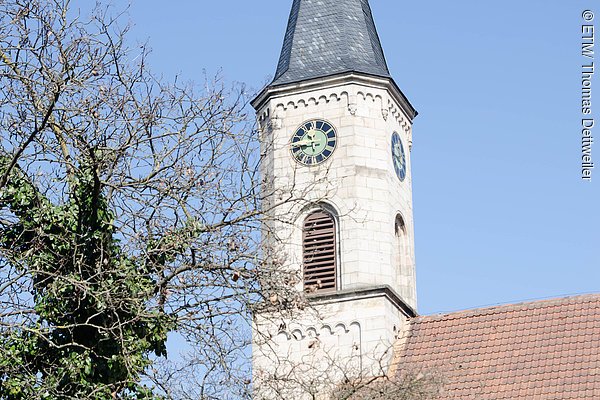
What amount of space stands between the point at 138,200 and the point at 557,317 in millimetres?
14718

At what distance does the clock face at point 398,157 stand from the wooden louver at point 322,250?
6.74 ft

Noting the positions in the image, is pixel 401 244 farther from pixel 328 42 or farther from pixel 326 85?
pixel 328 42

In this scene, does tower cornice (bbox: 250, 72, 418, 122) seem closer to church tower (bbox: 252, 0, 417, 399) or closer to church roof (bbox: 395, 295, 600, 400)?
church tower (bbox: 252, 0, 417, 399)

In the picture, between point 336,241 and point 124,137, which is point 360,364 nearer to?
point 336,241

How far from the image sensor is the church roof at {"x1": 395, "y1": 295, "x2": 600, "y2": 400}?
873 inches

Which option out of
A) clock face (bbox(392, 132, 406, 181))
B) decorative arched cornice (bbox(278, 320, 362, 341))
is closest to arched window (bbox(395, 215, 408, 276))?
clock face (bbox(392, 132, 406, 181))

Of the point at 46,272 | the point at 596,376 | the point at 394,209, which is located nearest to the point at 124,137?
the point at 46,272

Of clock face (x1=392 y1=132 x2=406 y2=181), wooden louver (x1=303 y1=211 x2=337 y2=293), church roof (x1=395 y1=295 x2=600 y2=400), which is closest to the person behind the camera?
church roof (x1=395 y1=295 x2=600 y2=400)

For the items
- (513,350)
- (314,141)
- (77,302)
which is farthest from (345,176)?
(77,302)

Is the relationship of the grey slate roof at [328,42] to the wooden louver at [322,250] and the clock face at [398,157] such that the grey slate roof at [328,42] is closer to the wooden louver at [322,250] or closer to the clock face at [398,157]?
the clock face at [398,157]

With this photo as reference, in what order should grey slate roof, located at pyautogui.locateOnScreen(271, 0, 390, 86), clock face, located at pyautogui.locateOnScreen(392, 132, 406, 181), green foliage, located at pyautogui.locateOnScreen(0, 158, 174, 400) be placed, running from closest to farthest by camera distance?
green foliage, located at pyautogui.locateOnScreen(0, 158, 174, 400) → grey slate roof, located at pyautogui.locateOnScreen(271, 0, 390, 86) → clock face, located at pyautogui.locateOnScreen(392, 132, 406, 181)

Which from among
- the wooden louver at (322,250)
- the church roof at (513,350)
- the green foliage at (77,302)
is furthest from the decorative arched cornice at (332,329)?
the green foliage at (77,302)

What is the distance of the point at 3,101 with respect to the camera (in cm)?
984

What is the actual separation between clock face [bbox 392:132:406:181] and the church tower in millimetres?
25
